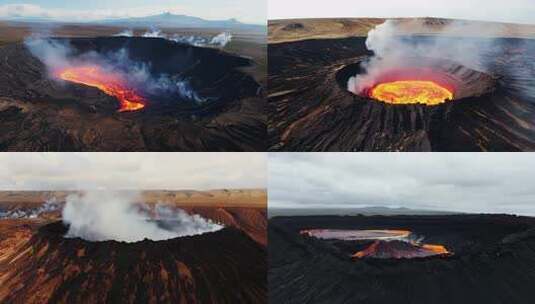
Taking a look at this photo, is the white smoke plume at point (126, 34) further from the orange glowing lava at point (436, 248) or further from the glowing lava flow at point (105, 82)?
the orange glowing lava at point (436, 248)

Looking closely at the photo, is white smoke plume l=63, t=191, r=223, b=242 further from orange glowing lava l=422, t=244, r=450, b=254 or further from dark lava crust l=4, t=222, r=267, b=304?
orange glowing lava l=422, t=244, r=450, b=254

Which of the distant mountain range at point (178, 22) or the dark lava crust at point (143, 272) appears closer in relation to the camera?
the dark lava crust at point (143, 272)

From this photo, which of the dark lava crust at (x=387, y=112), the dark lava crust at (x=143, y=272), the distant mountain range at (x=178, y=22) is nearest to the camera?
the dark lava crust at (x=143, y=272)

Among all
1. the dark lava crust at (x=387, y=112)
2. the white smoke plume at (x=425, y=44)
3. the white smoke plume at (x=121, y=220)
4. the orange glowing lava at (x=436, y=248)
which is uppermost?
the white smoke plume at (x=425, y=44)

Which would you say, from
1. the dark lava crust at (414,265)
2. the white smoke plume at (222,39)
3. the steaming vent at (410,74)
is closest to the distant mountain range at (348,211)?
the dark lava crust at (414,265)

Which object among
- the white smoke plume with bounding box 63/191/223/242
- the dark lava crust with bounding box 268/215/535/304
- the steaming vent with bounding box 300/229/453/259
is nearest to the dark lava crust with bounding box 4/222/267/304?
the white smoke plume with bounding box 63/191/223/242

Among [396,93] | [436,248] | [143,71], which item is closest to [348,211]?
[436,248]
